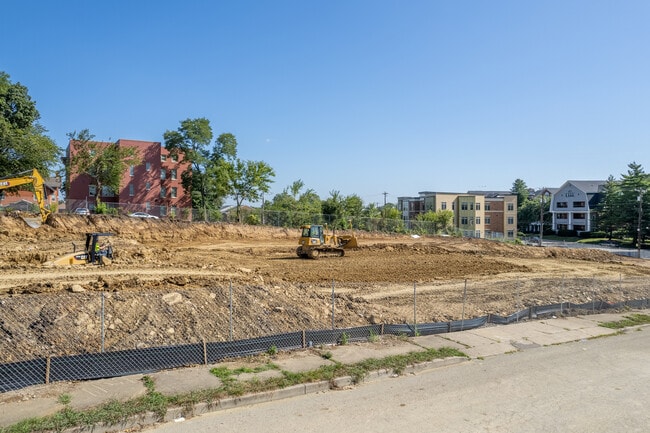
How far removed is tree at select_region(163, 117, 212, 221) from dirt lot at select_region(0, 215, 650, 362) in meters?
21.7

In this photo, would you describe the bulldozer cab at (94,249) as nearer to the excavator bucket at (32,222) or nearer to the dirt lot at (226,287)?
the dirt lot at (226,287)

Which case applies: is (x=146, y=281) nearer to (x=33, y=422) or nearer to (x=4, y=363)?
(x=4, y=363)

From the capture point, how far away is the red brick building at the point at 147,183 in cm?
6238

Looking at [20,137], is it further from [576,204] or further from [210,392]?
[576,204]

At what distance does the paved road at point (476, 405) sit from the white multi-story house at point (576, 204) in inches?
3980

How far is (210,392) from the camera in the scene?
805 centimetres

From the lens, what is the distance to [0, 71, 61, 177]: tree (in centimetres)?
3731

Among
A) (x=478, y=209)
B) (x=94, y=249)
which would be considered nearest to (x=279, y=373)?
(x=94, y=249)

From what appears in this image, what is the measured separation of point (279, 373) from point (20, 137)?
38.2 meters

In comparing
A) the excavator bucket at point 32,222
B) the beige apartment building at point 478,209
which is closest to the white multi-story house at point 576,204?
the beige apartment building at point 478,209

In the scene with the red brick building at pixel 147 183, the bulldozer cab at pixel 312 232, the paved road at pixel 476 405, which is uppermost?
the red brick building at pixel 147 183

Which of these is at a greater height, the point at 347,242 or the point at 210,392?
the point at 347,242

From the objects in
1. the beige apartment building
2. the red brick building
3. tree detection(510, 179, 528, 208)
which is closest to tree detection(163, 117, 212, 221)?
the red brick building

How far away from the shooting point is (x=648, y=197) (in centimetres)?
7175
